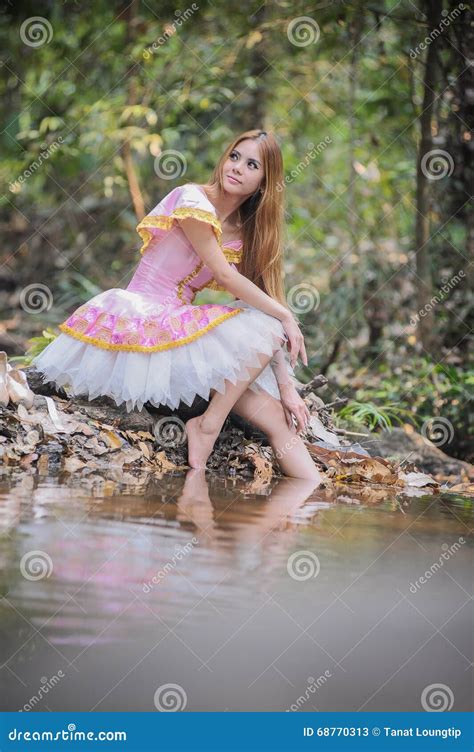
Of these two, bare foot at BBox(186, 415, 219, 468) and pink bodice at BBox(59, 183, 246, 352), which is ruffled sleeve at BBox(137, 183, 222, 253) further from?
bare foot at BBox(186, 415, 219, 468)

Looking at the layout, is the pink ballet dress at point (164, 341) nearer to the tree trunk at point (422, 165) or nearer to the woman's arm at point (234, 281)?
the woman's arm at point (234, 281)

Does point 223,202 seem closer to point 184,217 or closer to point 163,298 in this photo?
point 184,217

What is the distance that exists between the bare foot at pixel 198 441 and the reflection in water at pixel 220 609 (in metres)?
0.91

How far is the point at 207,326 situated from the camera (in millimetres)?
3293

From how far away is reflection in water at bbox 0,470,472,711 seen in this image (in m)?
1.43

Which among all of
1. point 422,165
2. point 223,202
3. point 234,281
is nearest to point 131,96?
point 422,165

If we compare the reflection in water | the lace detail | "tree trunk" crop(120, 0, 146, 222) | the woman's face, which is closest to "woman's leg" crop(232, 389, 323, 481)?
the lace detail

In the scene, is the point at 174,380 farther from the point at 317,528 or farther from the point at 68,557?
the point at 68,557

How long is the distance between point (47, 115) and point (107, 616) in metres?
7.07

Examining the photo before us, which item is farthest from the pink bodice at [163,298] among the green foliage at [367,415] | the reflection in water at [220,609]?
the green foliage at [367,415]

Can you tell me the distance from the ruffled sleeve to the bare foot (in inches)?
27.2

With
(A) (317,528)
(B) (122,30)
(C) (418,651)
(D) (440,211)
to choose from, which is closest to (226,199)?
(A) (317,528)

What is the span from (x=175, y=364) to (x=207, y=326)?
18cm

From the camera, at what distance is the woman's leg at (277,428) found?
135 inches
